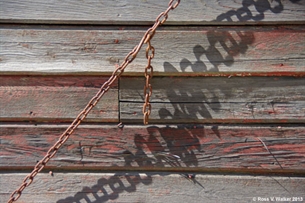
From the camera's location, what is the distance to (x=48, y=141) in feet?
3.45

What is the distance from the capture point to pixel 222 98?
1.04m

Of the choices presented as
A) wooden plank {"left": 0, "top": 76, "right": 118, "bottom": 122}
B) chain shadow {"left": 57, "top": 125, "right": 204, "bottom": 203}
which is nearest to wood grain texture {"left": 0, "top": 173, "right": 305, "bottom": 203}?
chain shadow {"left": 57, "top": 125, "right": 204, "bottom": 203}

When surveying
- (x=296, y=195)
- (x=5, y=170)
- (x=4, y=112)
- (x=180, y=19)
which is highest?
(x=180, y=19)

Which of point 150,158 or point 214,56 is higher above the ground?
point 214,56

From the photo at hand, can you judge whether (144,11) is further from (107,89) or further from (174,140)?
(174,140)

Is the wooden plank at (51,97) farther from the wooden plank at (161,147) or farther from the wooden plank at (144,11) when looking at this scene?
the wooden plank at (144,11)

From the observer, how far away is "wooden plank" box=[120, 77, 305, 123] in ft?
3.41

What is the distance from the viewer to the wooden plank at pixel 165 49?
1018 mm

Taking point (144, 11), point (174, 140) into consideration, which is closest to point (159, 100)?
point (174, 140)

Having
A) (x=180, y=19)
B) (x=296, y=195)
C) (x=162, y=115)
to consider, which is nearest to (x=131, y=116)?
(x=162, y=115)

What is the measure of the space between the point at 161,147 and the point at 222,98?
281 mm

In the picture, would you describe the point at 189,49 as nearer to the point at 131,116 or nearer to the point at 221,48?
the point at 221,48

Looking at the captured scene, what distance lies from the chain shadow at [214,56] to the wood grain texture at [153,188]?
240mm

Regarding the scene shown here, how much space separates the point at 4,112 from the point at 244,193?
2.99ft
